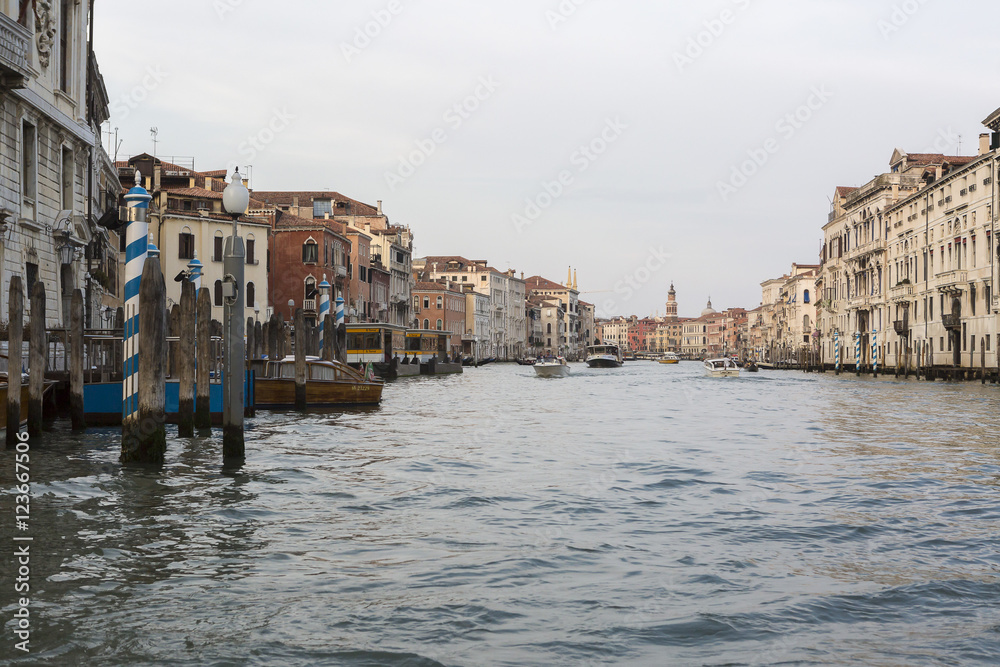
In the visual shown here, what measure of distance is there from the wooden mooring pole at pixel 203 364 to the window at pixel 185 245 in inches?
1213

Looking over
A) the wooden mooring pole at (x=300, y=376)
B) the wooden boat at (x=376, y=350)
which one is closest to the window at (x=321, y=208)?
the wooden boat at (x=376, y=350)

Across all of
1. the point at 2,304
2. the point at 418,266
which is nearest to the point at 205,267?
the point at 2,304

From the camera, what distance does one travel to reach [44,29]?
1911 centimetres

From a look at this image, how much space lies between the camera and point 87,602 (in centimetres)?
562

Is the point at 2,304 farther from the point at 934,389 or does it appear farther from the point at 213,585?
the point at 934,389

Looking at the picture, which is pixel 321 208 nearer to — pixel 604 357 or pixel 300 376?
pixel 604 357

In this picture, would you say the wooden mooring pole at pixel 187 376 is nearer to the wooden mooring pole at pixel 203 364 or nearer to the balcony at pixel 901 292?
the wooden mooring pole at pixel 203 364

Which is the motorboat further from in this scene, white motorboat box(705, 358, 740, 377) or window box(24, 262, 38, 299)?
window box(24, 262, 38, 299)

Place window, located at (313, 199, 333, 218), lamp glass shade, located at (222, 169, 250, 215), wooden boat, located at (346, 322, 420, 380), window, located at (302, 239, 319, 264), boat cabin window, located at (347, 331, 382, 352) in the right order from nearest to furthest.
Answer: lamp glass shade, located at (222, 169, 250, 215)
wooden boat, located at (346, 322, 420, 380)
boat cabin window, located at (347, 331, 382, 352)
window, located at (302, 239, 319, 264)
window, located at (313, 199, 333, 218)

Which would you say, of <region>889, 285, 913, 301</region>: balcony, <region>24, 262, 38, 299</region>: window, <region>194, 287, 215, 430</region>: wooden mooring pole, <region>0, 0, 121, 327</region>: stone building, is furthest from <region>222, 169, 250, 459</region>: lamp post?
<region>889, 285, 913, 301</region>: balcony

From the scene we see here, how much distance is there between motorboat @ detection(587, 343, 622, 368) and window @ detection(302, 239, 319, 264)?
96.1 feet

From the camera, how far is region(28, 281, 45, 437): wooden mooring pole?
12.3 m

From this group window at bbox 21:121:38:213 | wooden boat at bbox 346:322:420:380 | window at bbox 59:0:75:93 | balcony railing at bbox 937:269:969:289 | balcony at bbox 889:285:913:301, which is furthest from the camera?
balcony at bbox 889:285:913:301

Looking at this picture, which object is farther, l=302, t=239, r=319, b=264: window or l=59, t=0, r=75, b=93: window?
l=302, t=239, r=319, b=264: window
